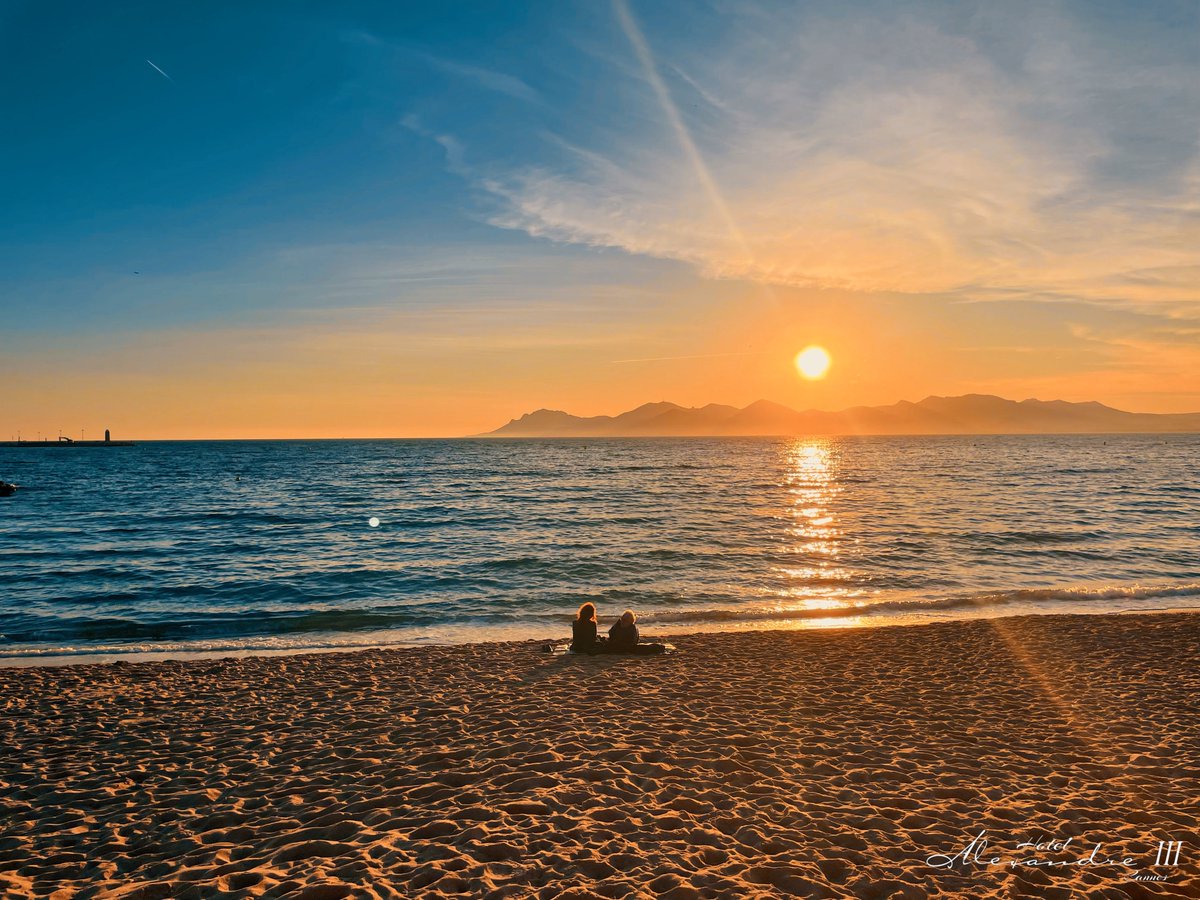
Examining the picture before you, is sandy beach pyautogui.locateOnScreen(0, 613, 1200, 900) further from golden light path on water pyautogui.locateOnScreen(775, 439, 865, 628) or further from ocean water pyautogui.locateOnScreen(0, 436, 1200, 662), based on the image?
golden light path on water pyautogui.locateOnScreen(775, 439, 865, 628)

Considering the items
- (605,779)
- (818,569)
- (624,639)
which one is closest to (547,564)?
(818,569)

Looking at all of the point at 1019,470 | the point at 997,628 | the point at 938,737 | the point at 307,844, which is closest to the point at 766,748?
the point at 938,737

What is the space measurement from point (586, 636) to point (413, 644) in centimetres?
474

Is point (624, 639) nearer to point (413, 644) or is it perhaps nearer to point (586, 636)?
point (586, 636)

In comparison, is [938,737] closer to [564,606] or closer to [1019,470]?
[564,606]

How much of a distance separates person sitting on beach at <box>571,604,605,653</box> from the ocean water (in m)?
2.96

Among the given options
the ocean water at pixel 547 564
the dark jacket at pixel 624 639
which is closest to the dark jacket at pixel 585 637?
the dark jacket at pixel 624 639

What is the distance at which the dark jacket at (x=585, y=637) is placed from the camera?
561 inches

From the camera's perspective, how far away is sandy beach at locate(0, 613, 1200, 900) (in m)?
5.97

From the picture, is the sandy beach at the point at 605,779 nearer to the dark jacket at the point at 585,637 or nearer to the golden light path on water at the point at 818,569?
the dark jacket at the point at 585,637

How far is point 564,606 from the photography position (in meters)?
20.5

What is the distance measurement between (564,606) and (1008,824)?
581 inches

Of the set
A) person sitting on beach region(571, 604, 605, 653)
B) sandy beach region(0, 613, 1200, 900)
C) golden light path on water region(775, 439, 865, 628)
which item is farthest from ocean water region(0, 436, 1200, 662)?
sandy beach region(0, 613, 1200, 900)

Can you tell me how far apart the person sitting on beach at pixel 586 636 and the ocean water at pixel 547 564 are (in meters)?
2.96
